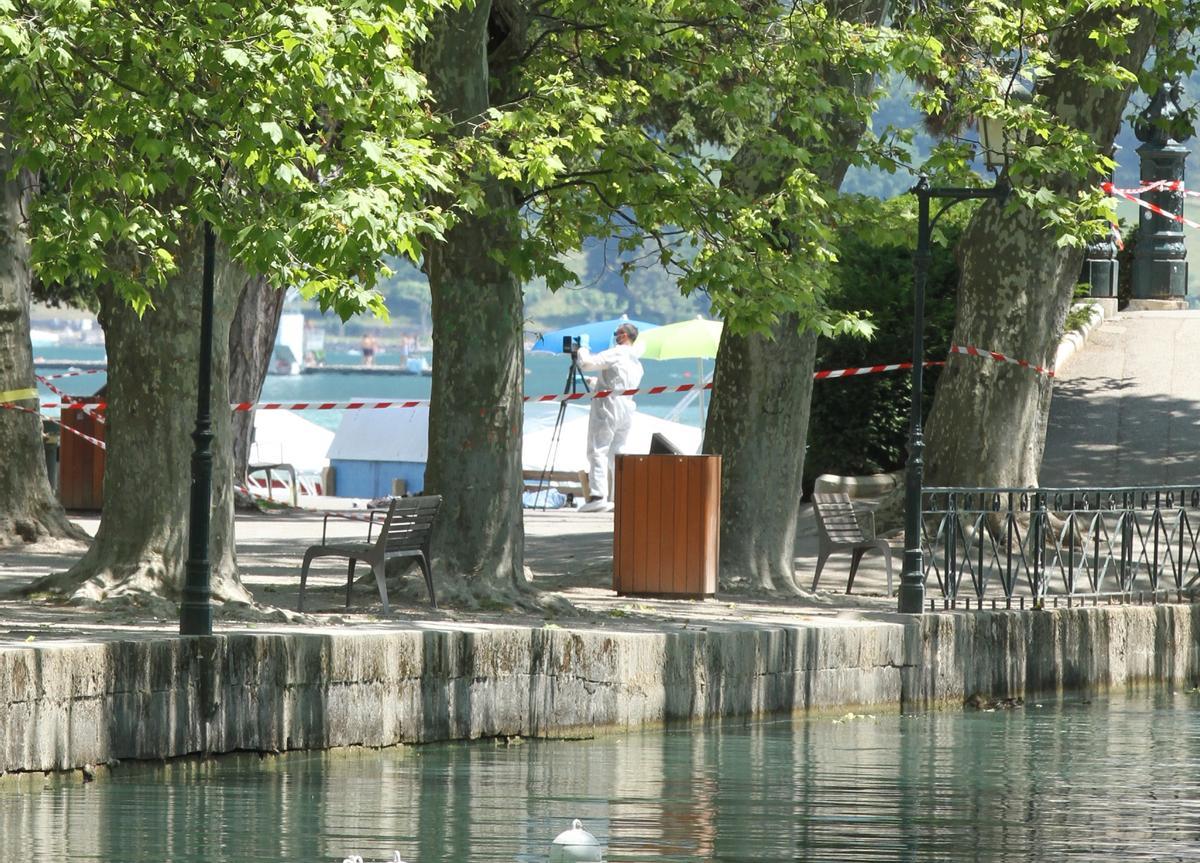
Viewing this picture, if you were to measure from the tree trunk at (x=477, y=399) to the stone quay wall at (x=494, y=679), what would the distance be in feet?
7.07

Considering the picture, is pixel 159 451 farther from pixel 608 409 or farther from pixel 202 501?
pixel 608 409

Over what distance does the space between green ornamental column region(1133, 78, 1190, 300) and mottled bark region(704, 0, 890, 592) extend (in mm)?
13066

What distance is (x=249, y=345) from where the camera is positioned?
28.9m

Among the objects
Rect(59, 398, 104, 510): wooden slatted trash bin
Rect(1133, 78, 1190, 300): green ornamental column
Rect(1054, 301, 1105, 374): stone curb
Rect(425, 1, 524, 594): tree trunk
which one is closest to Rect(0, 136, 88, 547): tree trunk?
Rect(59, 398, 104, 510): wooden slatted trash bin

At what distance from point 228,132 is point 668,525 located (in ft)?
22.5

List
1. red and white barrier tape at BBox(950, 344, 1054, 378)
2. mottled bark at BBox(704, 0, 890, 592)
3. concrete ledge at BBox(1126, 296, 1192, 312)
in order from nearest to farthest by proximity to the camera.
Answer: mottled bark at BBox(704, 0, 890, 592) < red and white barrier tape at BBox(950, 344, 1054, 378) < concrete ledge at BBox(1126, 296, 1192, 312)

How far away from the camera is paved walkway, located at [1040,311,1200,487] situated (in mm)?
25281

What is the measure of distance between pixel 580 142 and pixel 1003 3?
474 cm

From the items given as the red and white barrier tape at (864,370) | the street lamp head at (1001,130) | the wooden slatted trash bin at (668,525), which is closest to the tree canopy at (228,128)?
the wooden slatted trash bin at (668,525)

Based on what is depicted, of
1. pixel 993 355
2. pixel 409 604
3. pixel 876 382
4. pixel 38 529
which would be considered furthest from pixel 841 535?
pixel 38 529

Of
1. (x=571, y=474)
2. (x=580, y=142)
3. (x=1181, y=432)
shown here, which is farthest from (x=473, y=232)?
(x=571, y=474)

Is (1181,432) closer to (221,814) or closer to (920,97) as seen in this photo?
(920,97)

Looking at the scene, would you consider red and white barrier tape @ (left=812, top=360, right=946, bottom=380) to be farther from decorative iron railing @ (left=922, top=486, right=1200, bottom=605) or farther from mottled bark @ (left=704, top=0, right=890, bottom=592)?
mottled bark @ (left=704, top=0, right=890, bottom=592)

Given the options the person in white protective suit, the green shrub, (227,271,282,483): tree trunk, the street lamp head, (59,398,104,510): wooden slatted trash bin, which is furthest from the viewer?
(227,271,282,483): tree trunk
